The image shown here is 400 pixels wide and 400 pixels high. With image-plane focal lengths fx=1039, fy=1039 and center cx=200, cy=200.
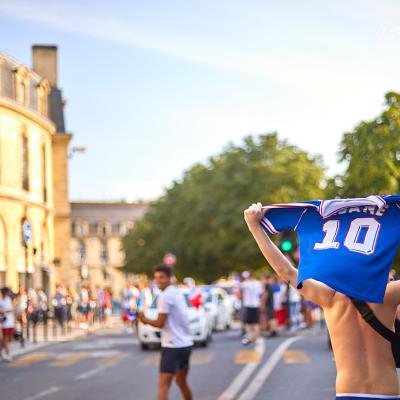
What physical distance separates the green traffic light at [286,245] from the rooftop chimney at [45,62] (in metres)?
36.5

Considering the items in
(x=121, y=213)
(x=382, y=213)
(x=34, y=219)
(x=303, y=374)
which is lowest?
(x=303, y=374)

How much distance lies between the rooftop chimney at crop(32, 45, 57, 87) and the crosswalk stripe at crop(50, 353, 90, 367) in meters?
41.7

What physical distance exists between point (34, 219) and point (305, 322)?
2418 cm

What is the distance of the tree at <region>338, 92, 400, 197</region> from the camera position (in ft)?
120

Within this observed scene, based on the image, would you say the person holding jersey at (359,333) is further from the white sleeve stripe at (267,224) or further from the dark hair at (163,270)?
the dark hair at (163,270)

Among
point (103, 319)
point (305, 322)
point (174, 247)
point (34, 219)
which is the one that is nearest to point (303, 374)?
point (305, 322)

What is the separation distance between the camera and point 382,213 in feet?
18.3

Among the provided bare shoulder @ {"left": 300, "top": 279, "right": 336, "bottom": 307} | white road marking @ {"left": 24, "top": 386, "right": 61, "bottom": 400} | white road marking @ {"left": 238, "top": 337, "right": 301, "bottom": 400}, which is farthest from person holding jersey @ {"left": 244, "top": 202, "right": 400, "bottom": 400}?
white road marking @ {"left": 24, "top": 386, "right": 61, "bottom": 400}

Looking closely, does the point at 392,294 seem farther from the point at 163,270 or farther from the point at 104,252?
the point at 104,252

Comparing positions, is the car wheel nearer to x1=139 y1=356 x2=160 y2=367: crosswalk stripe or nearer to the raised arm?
x1=139 y1=356 x2=160 y2=367: crosswalk stripe

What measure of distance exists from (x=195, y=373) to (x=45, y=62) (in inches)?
1973

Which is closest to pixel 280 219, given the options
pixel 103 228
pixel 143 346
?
pixel 143 346

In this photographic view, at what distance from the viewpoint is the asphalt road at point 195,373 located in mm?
14577

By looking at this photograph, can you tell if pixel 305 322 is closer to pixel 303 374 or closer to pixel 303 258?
pixel 303 374
